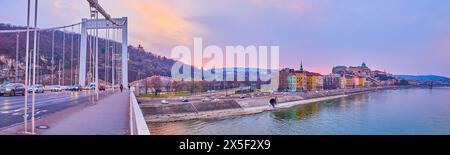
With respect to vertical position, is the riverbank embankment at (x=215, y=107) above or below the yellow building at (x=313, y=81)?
below

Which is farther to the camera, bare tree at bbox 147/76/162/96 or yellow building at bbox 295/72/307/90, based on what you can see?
yellow building at bbox 295/72/307/90

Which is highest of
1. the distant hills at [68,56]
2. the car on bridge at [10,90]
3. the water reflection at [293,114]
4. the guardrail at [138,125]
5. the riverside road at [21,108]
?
the distant hills at [68,56]

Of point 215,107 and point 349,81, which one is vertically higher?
point 349,81

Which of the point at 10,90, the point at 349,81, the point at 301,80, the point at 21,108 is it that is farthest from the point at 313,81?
the point at 21,108

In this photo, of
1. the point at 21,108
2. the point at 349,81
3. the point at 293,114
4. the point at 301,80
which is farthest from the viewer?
the point at 349,81

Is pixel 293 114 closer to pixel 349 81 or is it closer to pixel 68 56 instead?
pixel 68 56

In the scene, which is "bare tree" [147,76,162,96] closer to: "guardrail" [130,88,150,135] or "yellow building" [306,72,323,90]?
"yellow building" [306,72,323,90]

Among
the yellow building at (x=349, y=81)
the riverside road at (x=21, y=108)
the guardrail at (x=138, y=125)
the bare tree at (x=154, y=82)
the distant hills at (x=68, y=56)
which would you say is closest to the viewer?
the guardrail at (x=138, y=125)

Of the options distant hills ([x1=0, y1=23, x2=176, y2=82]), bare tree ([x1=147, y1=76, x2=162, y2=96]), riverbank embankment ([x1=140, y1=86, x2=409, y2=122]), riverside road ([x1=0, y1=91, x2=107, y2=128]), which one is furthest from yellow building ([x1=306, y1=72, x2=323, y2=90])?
riverside road ([x1=0, y1=91, x2=107, y2=128])

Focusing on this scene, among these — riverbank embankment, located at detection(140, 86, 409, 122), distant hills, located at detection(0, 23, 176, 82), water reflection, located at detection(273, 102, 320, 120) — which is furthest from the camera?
distant hills, located at detection(0, 23, 176, 82)

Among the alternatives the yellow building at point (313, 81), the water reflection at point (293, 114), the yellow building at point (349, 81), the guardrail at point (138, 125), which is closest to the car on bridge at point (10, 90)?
the guardrail at point (138, 125)

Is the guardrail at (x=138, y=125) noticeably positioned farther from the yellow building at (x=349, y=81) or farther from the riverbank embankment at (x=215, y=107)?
the yellow building at (x=349, y=81)
